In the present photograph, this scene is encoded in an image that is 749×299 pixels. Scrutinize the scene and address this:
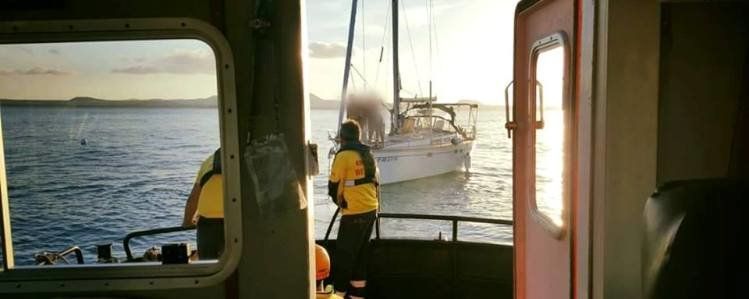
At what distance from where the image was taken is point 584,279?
2057mm

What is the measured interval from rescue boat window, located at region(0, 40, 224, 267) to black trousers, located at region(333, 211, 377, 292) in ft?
8.70

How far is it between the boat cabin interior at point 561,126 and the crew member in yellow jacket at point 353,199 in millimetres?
2720

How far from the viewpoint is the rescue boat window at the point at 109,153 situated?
225 centimetres

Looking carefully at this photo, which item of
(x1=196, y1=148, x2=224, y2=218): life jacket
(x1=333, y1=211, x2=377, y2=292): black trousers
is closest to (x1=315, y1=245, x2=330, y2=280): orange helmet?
(x1=196, y1=148, x2=224, y2=218): life jacket

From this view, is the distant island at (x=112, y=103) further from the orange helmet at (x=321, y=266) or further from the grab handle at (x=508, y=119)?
the grab handle at (x=508, y=119)

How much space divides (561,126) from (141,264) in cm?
196

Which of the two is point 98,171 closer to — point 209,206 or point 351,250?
point 209,206

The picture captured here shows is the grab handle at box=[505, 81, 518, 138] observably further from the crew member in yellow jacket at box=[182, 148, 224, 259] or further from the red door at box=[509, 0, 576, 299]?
the crew member in yellow jacket at box=[182, 148, 224, 259]

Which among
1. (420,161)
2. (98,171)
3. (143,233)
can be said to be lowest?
(420,161)

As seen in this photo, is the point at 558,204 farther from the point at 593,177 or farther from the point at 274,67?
the point at 274,67

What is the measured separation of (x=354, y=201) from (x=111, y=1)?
10.9ft

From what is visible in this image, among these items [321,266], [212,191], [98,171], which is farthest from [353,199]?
[98,171]

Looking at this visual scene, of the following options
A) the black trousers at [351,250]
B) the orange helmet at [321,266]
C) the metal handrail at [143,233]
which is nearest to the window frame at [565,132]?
the orange helmet at [321,266]

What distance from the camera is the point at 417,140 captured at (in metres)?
28.7
